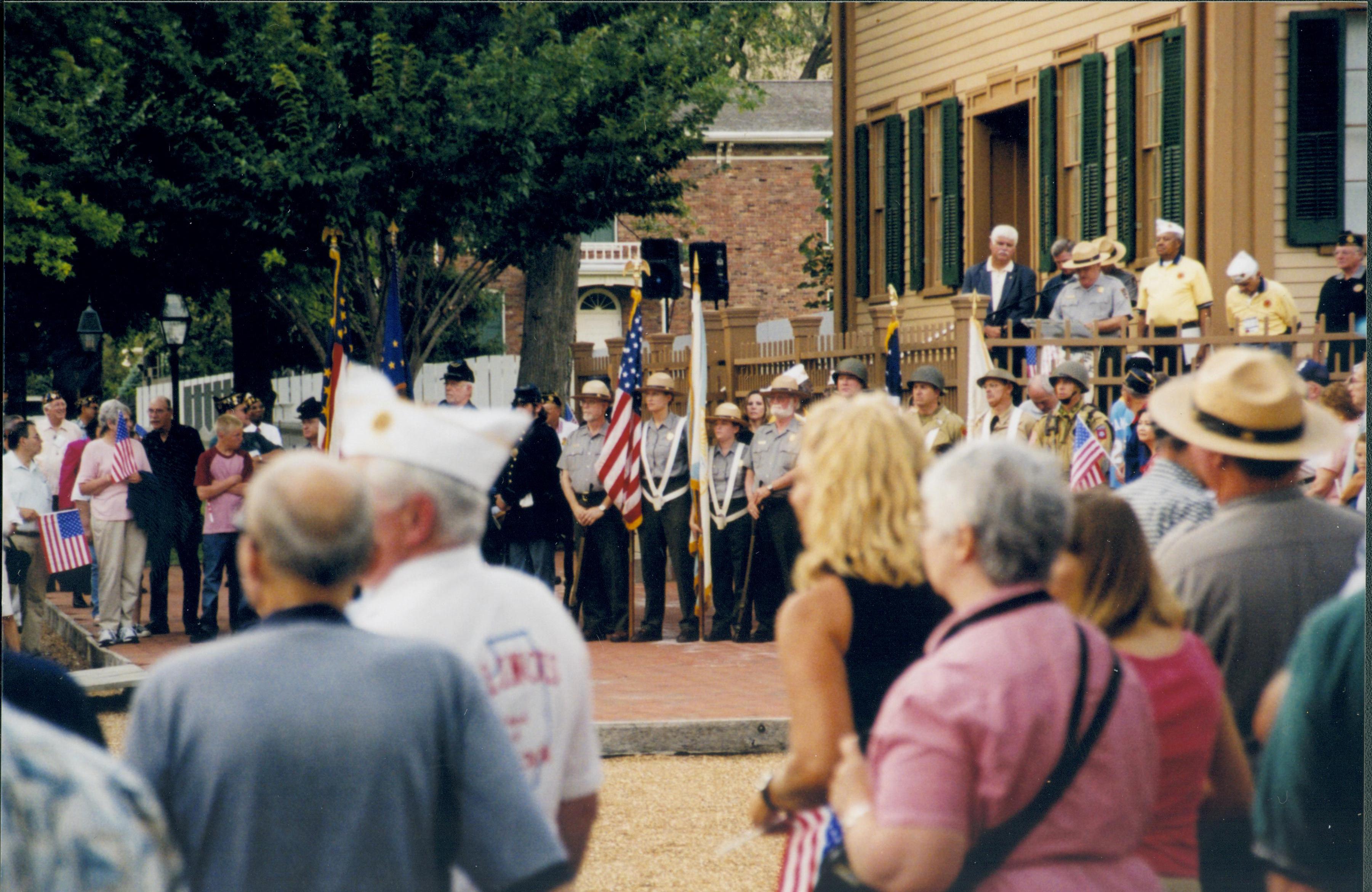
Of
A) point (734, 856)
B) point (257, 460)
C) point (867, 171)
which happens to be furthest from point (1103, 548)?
point (867, 171)

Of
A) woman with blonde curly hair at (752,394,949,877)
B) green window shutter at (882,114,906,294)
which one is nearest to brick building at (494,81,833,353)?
green window shutter at (882,114,906,294)

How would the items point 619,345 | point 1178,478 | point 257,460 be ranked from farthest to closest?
point 619,345
point 257,460
point 1178,478

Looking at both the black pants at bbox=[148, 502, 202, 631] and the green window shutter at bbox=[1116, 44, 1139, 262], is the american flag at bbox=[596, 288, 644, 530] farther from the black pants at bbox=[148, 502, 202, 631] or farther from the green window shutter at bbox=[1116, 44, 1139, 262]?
the green window shutter at bbox=[1116, 44, 1139, 262]

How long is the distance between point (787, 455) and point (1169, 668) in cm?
887

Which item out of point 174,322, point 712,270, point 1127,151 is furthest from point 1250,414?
point 174,322

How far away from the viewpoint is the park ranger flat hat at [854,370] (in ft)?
37.2

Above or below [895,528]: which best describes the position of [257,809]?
below

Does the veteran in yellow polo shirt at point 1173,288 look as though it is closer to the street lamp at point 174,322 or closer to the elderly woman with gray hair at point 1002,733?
the elderly woman with gray hair at point 1002,733

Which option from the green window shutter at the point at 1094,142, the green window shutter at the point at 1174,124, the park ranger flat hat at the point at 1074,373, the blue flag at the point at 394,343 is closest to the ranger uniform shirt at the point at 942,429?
the park ranger flat hat at the point at 1074,373

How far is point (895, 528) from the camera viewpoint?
306 centimetres

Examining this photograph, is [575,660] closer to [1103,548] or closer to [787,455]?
[1103,548]

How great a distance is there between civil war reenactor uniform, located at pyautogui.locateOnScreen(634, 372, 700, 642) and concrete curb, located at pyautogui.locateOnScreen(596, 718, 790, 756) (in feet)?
14.4

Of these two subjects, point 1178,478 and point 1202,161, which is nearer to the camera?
point 1178,478

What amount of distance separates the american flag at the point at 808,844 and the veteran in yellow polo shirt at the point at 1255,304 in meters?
9.44
